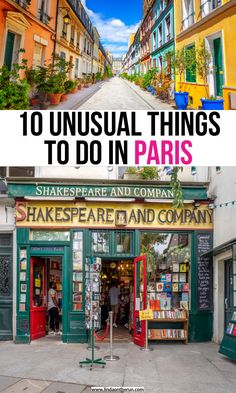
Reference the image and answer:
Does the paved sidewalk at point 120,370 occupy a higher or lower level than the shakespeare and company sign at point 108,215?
lower

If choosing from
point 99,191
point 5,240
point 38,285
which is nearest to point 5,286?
point 38,285

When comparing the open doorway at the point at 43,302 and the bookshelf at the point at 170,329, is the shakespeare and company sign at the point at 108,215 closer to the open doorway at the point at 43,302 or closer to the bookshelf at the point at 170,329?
the open doorway at the point at 43,302

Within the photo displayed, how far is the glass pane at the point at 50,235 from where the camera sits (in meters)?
7.48

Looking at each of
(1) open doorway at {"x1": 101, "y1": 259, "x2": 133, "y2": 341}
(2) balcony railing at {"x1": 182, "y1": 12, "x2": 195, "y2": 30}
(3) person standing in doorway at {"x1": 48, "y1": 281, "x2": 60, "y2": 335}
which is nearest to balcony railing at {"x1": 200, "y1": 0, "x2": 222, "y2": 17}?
(2) balcony railing at {"x1": 182, "y1": 12, "x2": 195, "y2": 30}

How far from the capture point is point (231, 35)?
12.6 feet

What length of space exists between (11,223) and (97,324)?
81.3 inches

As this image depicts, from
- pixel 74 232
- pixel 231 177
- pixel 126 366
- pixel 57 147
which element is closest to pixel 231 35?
pixel 57 147

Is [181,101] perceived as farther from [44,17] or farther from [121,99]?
[44,17]

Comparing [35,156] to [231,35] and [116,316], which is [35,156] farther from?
[116,316]

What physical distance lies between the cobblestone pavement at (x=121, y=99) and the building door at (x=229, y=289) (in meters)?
3.14

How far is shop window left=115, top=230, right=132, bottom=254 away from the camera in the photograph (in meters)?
7.58

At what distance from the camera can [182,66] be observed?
13.6 ft

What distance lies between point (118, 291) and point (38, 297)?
1561 mm

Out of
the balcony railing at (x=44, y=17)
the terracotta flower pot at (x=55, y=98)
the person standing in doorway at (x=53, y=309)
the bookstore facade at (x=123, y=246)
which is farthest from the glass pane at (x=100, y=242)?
the balcony railing at (x=44, y=17)
